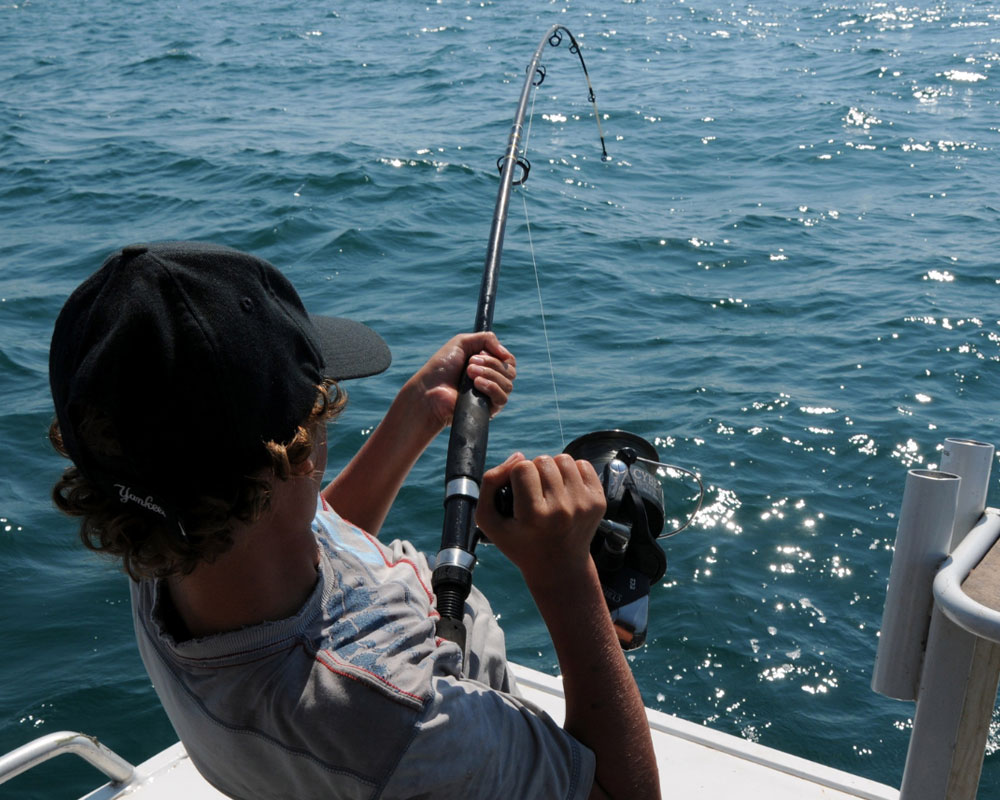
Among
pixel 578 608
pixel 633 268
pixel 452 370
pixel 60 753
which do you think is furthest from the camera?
pixel 633 268

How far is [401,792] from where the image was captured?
1280 millimetres

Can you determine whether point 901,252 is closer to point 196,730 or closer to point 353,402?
point 353,402

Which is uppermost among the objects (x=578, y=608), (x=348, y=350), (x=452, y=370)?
(x=348, y=350)

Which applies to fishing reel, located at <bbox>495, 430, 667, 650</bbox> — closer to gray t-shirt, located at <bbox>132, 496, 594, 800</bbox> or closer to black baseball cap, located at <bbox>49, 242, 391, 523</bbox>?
gray t-shirt, located at <bbox>132, 496, 594, 800</bbox>

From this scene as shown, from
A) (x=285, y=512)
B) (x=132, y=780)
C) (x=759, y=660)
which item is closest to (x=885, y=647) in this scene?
(x=285, y=512)

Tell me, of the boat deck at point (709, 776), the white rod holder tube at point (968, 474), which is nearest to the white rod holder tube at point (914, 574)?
the white rod holder tube at point (968, 474)

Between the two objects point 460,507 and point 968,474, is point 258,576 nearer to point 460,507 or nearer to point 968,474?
point 460,507

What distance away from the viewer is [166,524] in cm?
126

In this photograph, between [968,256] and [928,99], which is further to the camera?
[928,99]

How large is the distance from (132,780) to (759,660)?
219 centimetres

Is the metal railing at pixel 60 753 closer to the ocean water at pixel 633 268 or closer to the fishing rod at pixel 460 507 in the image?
the ocean water at pixel 633 268

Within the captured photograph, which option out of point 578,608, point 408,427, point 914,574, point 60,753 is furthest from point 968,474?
point 60,753

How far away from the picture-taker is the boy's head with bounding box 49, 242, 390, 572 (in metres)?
1.23

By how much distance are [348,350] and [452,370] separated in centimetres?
45
